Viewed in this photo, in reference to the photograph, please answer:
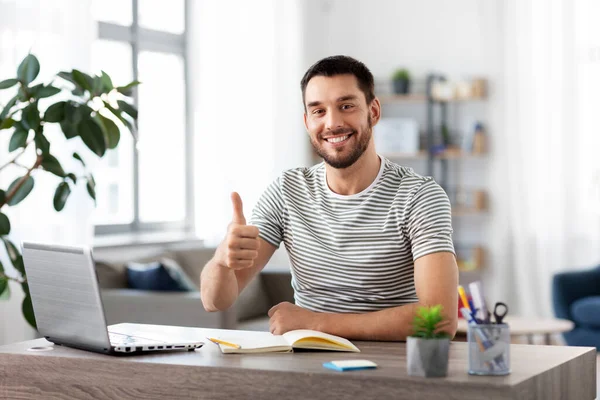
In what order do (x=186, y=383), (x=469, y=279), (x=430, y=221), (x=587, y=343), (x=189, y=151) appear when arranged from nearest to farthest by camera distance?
(x=186, y=383) < (x=430, y=221) < (x=469, y=279) < (x=587, y=343) < (x=189, y=151)

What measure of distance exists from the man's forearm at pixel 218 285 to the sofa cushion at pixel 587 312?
4163 mm

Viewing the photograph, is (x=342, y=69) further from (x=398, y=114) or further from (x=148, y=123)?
(x=398, y=114)

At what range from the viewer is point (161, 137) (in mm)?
6312

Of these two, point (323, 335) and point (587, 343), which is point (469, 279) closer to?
point (587, 343)

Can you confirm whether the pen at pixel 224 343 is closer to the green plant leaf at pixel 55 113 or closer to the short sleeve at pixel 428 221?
the short sleeve at pixel 428 221

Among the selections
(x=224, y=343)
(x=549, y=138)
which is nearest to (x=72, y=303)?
(x=224, y=343)

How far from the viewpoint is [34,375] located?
2070 mm

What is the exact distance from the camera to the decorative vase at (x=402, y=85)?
7262 millimetres

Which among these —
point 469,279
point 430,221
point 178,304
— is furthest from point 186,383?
point 469,279

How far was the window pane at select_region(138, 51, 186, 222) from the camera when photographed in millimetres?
6176

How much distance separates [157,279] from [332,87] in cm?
255

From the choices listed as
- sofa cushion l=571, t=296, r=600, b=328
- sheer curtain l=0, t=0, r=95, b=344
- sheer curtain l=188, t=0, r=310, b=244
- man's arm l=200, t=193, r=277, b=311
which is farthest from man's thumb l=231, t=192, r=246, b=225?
sofa cushion l=571, t=296, r=600, b=328

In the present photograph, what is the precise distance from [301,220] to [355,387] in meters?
0.90

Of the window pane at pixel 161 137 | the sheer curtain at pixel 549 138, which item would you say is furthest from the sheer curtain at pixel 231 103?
the sheer curtain at pixel 549 138
